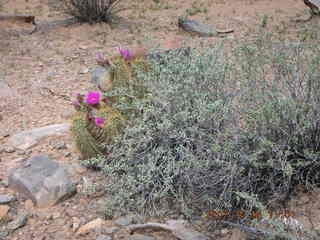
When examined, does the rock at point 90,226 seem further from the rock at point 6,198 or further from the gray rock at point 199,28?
the gray rock at point 199,28

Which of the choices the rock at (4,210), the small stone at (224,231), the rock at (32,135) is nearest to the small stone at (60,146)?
the rock at (32,135)

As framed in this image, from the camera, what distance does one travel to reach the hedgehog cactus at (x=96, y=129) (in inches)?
128

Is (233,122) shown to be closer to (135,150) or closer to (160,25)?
(135,150)

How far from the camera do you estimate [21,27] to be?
7.50 m

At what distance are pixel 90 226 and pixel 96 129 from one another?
30.4 inches

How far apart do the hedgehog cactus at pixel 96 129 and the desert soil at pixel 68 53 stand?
20 cm

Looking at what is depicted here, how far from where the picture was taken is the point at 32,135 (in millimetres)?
3900

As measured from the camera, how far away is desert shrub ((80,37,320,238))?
273cm

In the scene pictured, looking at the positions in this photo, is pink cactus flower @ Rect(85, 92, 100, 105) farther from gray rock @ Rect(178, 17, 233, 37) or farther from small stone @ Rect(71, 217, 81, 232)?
gray rock @ Rect(178, 17, 233, 37)

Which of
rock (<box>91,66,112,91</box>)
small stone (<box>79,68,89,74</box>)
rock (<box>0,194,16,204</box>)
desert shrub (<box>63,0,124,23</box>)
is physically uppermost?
desert shrub (<box>63,0,124,23</box>)

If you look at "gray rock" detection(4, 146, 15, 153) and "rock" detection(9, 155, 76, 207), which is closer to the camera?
"rock" detection(9, 155, 76, 207)

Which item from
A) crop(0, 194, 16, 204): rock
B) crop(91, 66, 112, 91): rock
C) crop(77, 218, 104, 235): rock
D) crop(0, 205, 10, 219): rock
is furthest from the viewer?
crop(91, 66, 112, 91): rock

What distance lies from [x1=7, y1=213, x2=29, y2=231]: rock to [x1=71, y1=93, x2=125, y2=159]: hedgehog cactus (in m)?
0.68

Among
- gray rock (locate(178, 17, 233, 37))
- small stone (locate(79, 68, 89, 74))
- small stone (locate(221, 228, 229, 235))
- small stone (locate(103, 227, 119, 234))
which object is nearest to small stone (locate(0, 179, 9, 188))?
small stone (locate(103, 227, 119, 234))
